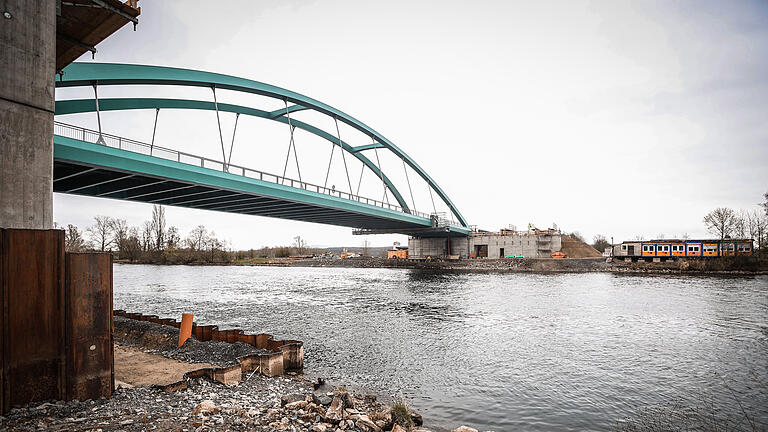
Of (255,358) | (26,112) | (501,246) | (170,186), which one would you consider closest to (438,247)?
(501,246)

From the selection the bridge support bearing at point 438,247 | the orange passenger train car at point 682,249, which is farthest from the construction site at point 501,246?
the orange passenger train car at point 682,249

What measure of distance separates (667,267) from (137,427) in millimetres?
56226

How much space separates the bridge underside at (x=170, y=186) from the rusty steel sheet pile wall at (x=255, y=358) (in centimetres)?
867

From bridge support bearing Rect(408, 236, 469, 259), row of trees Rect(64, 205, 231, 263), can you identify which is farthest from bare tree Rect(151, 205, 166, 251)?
bridge support bearing Rect(408, 236, 469, 259)

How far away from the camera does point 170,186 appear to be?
22.0 m

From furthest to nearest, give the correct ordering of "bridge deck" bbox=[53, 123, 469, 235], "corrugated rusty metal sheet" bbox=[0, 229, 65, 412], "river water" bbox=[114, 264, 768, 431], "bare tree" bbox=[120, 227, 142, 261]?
"bare tree" bbox=[120, 227, 142, 261]
"bridge deck" bbox=[53, 123, 469, 235]
"river water" bbox=[114, 264, 768, 431]
"corrugated rusty metal sheet" bbox=[0, 229, 65, 412]

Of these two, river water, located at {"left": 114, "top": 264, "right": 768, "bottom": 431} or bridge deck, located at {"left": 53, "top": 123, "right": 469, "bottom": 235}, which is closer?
river water, located at {"left": 114, "top": 264, "right": 768, "bottom": 431}

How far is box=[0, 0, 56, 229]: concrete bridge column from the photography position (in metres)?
6.38

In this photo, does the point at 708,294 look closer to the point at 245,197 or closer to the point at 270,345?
the point at 270,345

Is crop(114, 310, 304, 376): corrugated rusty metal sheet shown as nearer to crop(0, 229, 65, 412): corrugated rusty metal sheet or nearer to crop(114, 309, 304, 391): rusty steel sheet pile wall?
crop(114, 309, 304, 391): rusty steel sheet pile wall

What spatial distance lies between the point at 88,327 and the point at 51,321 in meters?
0.45

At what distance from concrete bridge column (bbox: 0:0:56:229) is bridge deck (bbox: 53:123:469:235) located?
9.68 m

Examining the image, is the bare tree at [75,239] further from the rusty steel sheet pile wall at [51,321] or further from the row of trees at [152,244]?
the rusty steel sheet pile wall at [51,321]

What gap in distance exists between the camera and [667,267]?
156 feet
